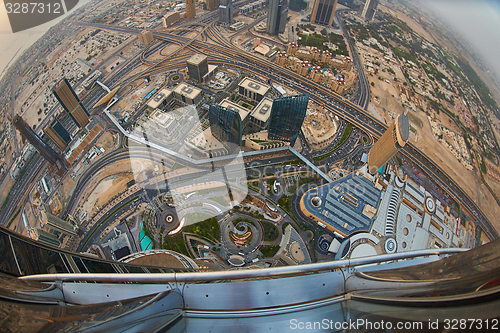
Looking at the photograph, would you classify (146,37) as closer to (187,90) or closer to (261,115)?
(187,90)

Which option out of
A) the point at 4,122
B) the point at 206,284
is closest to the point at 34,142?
the point at 4,122

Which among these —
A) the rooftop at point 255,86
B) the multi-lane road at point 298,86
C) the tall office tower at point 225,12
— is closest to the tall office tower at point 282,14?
the tall office tower at point 225,12

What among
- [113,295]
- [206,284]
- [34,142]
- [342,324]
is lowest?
[34,142]

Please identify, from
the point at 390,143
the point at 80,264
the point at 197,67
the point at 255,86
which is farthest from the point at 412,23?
the point at 80,264

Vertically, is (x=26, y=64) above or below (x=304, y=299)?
below

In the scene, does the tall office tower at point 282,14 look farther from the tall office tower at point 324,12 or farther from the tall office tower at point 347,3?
the tall office tower at point 347,3

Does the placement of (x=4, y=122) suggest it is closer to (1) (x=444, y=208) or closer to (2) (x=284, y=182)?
(2) (x=284, y=182)
